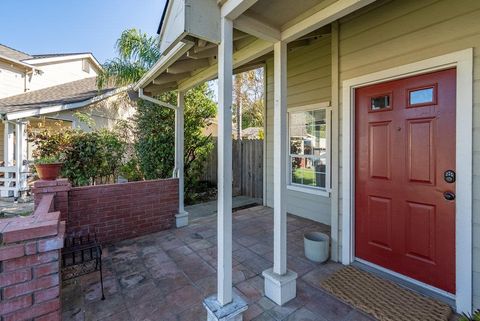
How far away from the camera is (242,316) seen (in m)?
1.98

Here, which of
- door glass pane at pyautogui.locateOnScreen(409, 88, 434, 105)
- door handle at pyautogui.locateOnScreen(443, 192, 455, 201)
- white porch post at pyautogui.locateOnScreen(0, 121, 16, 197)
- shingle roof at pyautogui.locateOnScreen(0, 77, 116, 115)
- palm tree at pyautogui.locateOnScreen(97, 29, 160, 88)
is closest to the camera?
door handle at pyautogui.locateOnScreen(443, 192, 455, 201)

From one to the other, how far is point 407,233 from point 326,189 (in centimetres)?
180

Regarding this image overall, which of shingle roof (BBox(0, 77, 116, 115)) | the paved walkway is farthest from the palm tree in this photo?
the paved walkway

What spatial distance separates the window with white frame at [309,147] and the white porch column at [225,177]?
111 inches

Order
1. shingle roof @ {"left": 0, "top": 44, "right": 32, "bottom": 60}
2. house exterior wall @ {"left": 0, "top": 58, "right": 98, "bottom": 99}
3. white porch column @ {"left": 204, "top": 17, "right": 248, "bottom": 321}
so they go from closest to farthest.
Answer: white porch column @ {"left": 204, "top": 17, "right": 248, "bottom": 321} < house exterior wall @ {"left": 0, "top": 58, "right": 98, "bottom": 99} < shingle roof @ {"left": 0, "top": 44, "right": 32, "bottom": 60}

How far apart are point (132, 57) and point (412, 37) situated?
719cm

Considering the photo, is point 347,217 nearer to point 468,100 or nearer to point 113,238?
point 468,100

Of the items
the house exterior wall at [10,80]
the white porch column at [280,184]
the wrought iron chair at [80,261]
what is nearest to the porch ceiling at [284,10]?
the white porch column at [280,184]

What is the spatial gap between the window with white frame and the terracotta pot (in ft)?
13.3

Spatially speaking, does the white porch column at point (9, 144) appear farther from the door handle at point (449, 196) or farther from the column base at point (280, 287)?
the door handle at point (449, 196)

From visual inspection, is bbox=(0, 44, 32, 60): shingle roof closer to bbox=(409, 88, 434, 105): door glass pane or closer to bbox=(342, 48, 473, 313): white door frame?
bbox=(409, 88, 434, 105): door glass pane

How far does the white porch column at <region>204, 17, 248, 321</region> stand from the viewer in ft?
6.15

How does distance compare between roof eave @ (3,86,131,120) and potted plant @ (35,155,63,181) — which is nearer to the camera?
potted plant @ (35,155,63,181)

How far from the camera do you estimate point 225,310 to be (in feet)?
5.95
